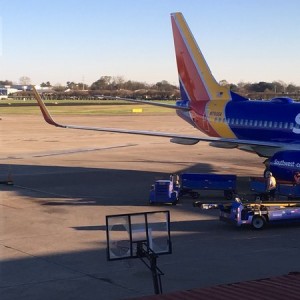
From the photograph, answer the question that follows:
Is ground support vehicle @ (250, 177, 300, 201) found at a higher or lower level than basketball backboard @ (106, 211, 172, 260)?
lower

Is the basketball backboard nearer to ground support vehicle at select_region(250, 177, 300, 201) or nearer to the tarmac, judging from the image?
the tarmac

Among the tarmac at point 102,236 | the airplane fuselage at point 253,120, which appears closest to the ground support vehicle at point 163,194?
the tarmac at point 102,236

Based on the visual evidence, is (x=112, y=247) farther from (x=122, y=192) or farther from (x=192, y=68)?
(x=192, y=68)

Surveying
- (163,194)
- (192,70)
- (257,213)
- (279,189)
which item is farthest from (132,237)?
(192,70)

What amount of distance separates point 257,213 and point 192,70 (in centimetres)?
1848

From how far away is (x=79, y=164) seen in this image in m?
39.8

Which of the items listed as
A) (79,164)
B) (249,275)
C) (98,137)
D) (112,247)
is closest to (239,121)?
(79,164)

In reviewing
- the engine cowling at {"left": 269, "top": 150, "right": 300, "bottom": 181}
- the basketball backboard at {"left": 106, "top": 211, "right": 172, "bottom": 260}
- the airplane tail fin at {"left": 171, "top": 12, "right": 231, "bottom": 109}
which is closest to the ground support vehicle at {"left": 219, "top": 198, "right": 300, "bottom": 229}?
the engine cowling at {"left": 269, "top": 150, "right": 300, "bottom": 181}

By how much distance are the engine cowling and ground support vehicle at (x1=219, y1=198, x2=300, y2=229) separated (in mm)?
5015

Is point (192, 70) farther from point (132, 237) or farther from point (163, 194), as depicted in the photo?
point (132, 237)

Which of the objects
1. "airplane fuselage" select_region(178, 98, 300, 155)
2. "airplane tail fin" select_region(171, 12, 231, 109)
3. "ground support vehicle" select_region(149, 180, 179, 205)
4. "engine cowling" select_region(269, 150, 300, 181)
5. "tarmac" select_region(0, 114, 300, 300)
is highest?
"airplane tail fin" select_region(171, 12, 231, 109)

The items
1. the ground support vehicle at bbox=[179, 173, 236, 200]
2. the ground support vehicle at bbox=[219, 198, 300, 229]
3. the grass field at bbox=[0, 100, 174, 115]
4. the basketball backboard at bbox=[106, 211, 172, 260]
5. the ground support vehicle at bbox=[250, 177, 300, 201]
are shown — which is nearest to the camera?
the basketball backboard at bbox=[106, 211, 172, 260]

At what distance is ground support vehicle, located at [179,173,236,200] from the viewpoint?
27422mm

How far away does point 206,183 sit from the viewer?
27766 mm
